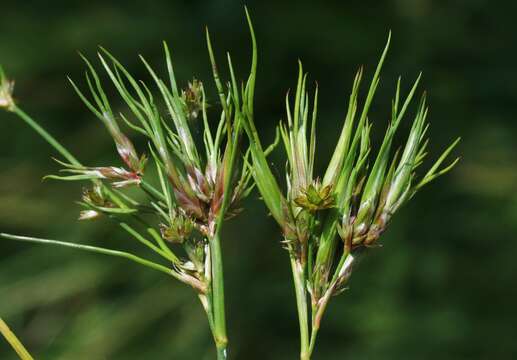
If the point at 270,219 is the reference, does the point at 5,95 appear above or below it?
above

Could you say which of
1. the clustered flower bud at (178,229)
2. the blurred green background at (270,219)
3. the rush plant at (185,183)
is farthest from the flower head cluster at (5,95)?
the blurred green background at (270,219)

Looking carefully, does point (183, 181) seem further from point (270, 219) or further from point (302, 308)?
point (270, 219)

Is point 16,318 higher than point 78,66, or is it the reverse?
point 78,66

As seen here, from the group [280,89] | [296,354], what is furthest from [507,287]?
[280,89]

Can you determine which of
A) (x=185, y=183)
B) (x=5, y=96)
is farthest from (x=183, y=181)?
(x=5, y=96)

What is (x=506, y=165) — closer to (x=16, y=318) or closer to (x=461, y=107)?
(x=461, y=107)

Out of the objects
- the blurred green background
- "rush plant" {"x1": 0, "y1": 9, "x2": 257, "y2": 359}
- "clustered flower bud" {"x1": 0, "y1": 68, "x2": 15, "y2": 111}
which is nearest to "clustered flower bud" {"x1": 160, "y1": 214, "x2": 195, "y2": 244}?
"rush plant" {"x1": 0, "y1": 9, "x2": 257, "y2": 359}
